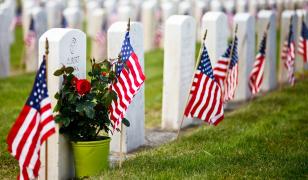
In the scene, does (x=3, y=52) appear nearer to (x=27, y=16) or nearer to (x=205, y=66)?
(x=27, y=16)

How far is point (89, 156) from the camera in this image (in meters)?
7.39

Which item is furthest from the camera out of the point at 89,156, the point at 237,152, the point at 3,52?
the point at 3,52

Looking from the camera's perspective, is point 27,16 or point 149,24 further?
point 149,24

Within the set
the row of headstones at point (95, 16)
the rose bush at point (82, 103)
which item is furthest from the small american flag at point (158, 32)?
the rose bush at point (82, 103)

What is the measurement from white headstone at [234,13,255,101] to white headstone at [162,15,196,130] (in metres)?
2.58

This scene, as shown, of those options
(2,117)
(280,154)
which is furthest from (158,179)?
(2,117)

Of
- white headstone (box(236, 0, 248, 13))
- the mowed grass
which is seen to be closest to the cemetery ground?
the mowed grass

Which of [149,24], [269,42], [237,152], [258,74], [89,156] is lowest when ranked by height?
[237,152]

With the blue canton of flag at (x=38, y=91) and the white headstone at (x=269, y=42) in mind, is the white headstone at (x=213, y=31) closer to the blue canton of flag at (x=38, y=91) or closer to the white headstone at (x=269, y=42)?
the white headstone at (x=269, y=42)

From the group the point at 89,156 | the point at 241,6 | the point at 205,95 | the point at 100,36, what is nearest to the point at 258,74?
the point at 205,95

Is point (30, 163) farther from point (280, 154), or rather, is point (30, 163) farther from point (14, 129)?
point (280, 154)

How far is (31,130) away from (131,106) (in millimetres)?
2921

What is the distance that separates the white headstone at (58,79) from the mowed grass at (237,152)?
463 mm

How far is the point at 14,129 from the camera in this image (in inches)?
255
